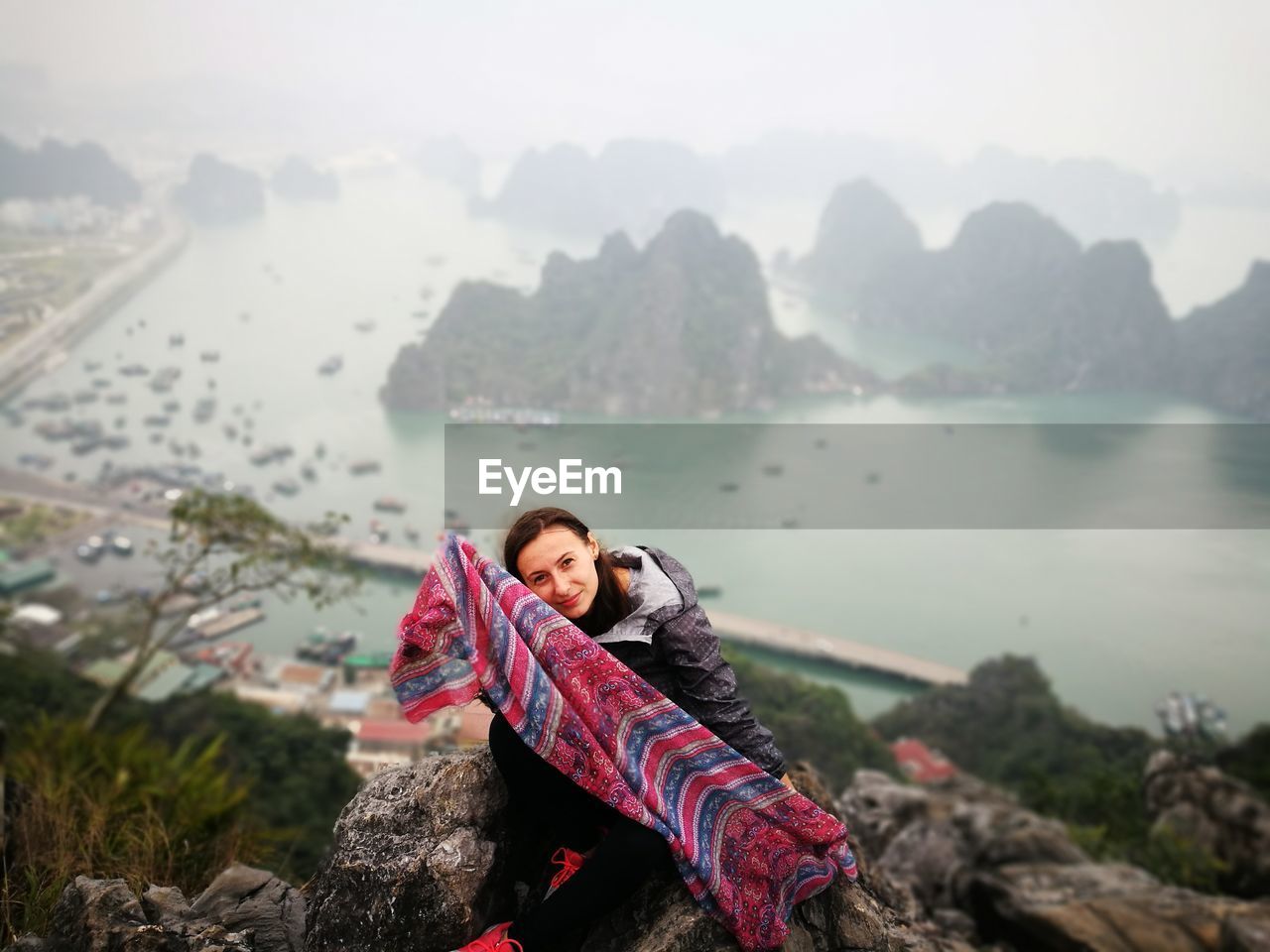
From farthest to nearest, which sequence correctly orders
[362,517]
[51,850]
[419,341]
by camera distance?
[419,341], [362,517], [51,850]

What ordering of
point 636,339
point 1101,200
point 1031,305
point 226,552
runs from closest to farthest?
point 226,552 → point 636,339 → point 1031,305 → point 1101,200

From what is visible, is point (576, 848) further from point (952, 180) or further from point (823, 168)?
point (952, 180)

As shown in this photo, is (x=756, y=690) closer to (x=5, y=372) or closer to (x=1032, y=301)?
(x=5, y=372)

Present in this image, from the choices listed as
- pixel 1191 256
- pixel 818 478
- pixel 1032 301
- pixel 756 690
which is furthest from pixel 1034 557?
pixel 1191 256

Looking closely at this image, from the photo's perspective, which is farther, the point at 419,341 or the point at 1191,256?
the point at 1191,256

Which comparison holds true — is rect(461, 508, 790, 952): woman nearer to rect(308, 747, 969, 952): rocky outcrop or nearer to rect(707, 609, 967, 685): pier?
rect(308, 747, 969, 952): rocky outcrop

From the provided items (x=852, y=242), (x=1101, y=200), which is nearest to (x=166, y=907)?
(x=852, y=242)

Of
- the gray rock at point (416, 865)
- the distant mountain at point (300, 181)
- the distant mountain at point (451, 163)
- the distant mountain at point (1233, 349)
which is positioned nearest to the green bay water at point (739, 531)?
the distant mountain at point (1233, 349)
